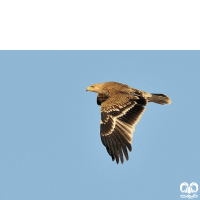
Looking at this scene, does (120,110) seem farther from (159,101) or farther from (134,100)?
(159,101)


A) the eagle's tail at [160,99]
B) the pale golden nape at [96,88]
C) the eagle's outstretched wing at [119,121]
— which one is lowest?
the eagle's outstretched wing at [119,121]

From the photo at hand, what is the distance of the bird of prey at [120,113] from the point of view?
10.1 m

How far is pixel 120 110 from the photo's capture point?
35.5 ft

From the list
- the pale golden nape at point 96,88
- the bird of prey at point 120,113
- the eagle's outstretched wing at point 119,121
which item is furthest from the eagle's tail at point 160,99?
the pale golden nape at point 96,88

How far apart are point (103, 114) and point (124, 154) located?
4.52ft

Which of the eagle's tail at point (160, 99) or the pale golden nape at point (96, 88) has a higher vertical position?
the pale golden nape at point (96, 88)

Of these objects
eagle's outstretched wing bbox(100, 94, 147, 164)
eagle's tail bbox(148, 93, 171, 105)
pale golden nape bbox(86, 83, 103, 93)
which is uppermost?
pale golden nape bbox(86, 83, 103, 93)

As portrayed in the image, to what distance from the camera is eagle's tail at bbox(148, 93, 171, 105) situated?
1206 centimetres

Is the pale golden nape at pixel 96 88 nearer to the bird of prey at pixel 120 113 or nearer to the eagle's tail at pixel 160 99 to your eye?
the bird of prey at pixel 120 113

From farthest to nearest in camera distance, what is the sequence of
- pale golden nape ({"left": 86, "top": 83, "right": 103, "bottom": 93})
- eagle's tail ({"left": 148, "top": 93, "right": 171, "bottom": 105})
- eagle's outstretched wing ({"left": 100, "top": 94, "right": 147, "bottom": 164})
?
1. pale golden nape ({"left": 86, "top": 83, "right": 103, "bottom": 93})
2. eagle's tail ({"left": 148, "top": 93, "right": 171, "bottom": 105})
3. eagle's outstretched wing ({"left": 100, "top": 94, "right": 147, "bottom": 164})

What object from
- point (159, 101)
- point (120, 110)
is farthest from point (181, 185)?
point (120, 110)

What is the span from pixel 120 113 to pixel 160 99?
6.63 ft

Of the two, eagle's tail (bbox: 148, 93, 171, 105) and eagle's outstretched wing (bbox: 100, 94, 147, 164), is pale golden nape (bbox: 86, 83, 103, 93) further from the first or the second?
eagle's tail (bbox: 148, 93, 171, 105)

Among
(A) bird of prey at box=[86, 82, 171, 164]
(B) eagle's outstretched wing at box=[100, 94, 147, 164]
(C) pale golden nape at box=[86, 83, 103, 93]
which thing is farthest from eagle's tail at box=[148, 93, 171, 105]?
(C) pale golden nape at box=[86, 83, 103, 93]
